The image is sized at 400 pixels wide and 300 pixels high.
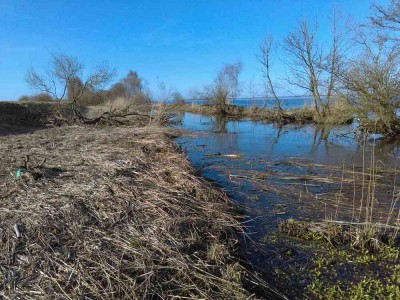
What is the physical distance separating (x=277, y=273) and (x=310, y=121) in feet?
76.1

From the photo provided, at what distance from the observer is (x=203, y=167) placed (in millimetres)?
8609

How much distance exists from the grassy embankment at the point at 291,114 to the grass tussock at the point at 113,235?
1433cm

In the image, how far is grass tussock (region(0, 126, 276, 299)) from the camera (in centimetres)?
260

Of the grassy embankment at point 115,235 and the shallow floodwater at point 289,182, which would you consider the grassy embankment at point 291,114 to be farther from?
the grassy embankment at point 115,235

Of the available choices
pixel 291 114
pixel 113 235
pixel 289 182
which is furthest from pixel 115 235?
pixel 291 114

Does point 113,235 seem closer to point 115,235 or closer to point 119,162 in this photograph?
point 115,235

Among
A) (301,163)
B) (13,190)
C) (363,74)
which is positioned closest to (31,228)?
(13,190)

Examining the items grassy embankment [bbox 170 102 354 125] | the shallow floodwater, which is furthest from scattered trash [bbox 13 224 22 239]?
grassy embankment [bbox 170 102 354 125]

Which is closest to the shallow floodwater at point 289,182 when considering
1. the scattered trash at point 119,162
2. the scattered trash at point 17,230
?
the scattered trash at point 119,162

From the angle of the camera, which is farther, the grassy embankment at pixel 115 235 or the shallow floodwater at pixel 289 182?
the shallow floodwater at pixel 289 182

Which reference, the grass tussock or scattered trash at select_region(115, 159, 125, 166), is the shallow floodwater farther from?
scattered trash at select_region(115, 159, 125, 166)

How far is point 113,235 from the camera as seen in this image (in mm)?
3330

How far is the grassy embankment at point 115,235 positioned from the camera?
8.54 ft

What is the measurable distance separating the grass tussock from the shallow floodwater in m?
0.55
